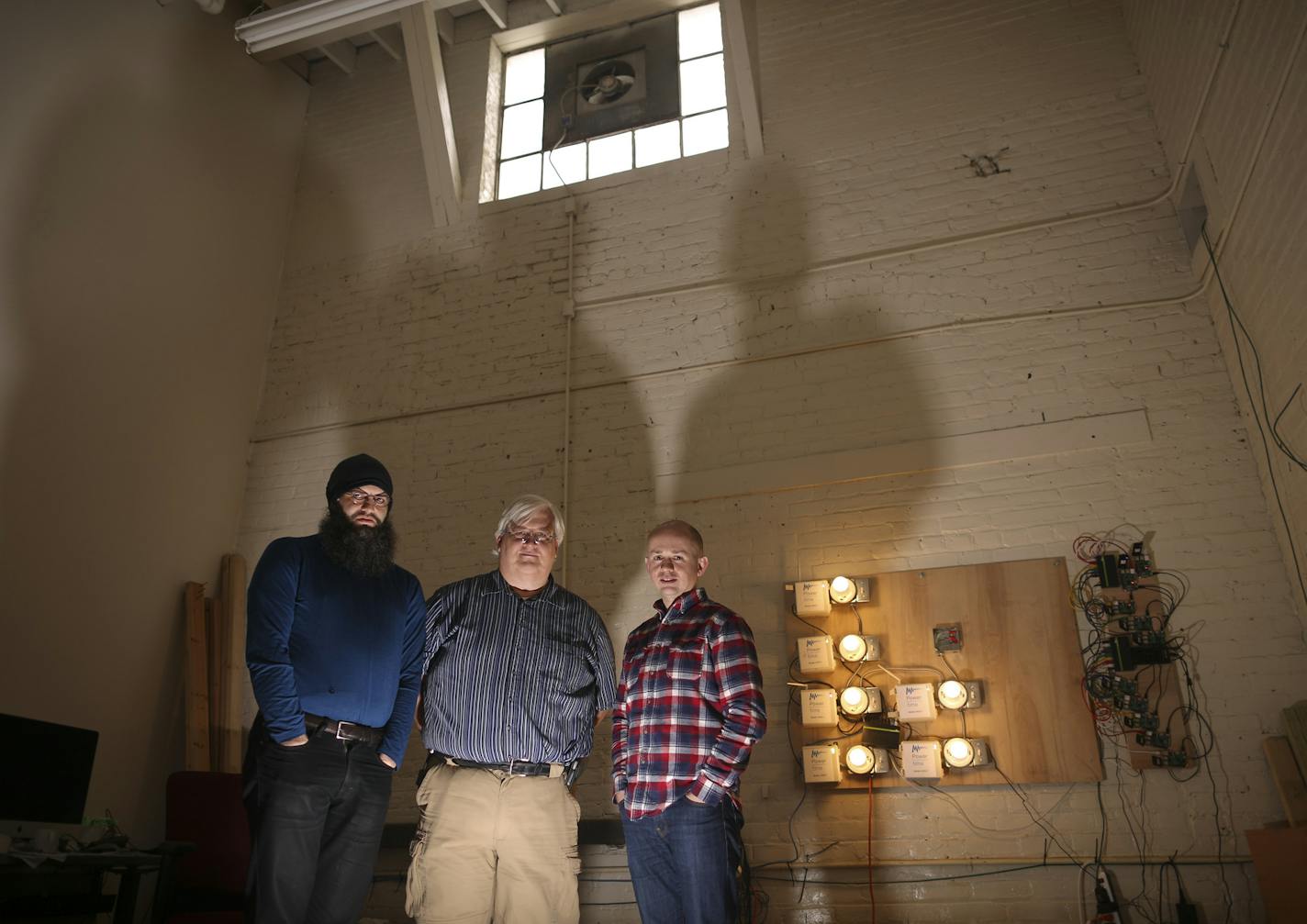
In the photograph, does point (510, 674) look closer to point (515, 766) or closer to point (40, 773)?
point (515, 766)

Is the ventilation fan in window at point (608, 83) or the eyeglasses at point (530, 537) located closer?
the eyeglasses at point (530, 537)

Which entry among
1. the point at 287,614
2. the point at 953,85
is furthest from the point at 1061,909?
the point at 953,85

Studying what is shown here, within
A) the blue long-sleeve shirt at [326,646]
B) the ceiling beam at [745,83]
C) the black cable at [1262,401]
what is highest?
the ceiling beam at [745,83]

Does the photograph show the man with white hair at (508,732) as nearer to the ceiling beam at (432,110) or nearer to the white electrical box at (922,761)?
the white electrical box at (922,761)

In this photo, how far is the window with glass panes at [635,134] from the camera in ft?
19.6

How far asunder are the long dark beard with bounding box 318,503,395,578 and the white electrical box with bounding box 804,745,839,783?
7.15 feet

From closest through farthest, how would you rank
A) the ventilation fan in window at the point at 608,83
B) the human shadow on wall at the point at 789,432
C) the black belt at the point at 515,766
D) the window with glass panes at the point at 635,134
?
the black belt at the point at 515,766, the human shadow on wall at the point at 789,432, the window with glass panes at the point at 635,134, the ventilation fan in window at the point at 608,83

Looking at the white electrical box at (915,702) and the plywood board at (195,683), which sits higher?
the plywood board at (195,683)

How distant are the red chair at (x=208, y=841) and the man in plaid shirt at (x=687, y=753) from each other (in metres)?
1.97

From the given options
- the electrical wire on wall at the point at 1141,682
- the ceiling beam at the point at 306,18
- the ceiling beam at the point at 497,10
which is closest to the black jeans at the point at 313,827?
the electrical wire on wall at the point at 1141,682

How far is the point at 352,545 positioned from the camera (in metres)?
2.91

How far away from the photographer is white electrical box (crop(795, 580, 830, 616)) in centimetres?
442

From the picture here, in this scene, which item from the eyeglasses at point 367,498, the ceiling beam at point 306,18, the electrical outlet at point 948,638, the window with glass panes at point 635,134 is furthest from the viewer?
the window with glass panes at point 635,134

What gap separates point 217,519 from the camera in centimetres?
562
